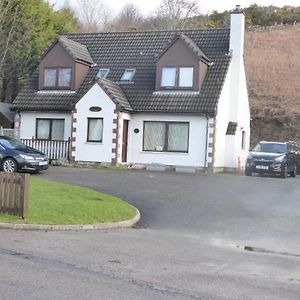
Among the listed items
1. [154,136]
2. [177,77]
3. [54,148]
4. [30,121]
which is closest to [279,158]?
[154,136]

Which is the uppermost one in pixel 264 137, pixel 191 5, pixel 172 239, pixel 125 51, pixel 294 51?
pixel 191 5

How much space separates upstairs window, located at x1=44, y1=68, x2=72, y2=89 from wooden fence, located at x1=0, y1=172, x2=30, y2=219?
62.4 ft

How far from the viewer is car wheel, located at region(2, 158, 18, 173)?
76.4 feet

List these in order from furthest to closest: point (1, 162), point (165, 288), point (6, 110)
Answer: point (6, 110) < point (1, 162) < point (165, 288)

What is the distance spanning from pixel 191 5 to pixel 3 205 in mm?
49059

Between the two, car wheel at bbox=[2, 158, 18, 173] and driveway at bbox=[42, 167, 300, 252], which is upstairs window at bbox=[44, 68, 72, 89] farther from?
car wheel at bbox=[2, 158, 18, 173]

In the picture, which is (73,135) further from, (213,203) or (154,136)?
(213,203)

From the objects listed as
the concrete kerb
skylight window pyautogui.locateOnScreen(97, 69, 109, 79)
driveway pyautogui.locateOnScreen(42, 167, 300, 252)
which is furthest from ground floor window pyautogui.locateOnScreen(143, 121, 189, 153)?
the concrete kerb

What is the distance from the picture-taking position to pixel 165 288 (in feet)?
25.5

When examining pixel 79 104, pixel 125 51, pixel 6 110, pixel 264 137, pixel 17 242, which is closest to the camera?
pixel 17 242

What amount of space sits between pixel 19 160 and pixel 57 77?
10.2m

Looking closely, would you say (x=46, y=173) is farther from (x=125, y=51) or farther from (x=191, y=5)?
(x=191, y=5)

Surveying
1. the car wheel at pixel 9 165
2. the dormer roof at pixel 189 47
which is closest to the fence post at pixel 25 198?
the car wheel at pixel 9 165

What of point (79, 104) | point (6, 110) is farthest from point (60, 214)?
point (6, 110)
